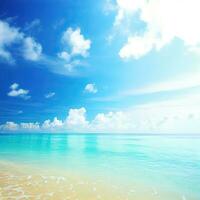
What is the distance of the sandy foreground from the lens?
483 inches

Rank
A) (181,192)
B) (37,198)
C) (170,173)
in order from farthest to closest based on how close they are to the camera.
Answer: (170,173), (181,192), (37,198)

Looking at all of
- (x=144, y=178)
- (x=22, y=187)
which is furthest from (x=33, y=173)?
(x=144, y=178)

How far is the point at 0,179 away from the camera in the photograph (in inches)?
620

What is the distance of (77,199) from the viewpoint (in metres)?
11.8

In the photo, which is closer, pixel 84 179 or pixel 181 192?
pixel 181 192

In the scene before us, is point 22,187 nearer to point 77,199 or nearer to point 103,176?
point 77,199

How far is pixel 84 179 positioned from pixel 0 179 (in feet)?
20.7

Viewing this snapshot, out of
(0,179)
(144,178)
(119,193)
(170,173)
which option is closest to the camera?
(119,193)

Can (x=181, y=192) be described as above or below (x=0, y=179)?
below

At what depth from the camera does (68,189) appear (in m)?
13.7

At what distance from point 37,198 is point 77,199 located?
2.21 m

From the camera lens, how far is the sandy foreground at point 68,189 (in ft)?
40.3

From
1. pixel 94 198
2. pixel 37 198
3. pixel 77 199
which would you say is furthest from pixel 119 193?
pixel 37 198

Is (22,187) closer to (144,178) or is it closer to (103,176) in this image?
(103,176)
